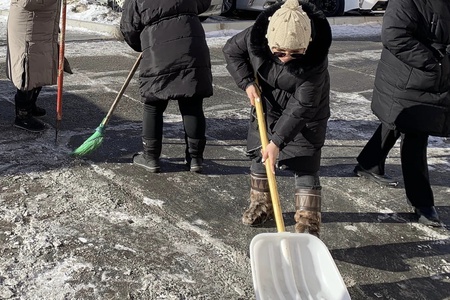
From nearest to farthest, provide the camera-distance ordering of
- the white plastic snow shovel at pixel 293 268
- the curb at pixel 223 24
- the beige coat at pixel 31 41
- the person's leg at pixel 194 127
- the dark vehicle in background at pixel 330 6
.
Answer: the white plastic snow shovel at pixel 293 268, the person's leg at pixel 194 127, the beige coat at pixel 31 41, the curb at pixel 223 24, the dark vehicle in background at pixel 330 6

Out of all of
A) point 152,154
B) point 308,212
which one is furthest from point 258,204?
point 152,154

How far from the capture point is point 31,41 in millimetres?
4508

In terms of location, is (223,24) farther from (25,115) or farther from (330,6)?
(25,115)

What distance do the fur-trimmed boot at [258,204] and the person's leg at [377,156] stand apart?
3.74 ft

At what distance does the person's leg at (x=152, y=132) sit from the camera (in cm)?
419

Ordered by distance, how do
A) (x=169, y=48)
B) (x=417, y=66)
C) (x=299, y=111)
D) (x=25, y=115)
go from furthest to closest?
(x=25, y=115) < (x=169, y=48) < (x=417, y=66) < (x=299, y=111)

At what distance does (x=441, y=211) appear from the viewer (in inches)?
162

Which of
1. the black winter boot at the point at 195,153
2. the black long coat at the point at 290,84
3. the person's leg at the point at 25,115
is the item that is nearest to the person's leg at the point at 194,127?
the black winter boot at the point at 195,153

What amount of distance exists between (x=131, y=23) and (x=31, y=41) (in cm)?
92

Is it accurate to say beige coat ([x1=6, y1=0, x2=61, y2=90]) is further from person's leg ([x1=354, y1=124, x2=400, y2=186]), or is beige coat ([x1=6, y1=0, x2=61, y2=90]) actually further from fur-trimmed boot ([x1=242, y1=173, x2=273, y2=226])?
person's leg ([x1=354, y1=124, x2=400, y2=186])

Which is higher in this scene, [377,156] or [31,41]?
[31,41]

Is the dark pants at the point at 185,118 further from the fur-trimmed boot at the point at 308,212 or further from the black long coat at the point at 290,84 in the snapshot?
the fur-trimmed boot at the point at 308,212

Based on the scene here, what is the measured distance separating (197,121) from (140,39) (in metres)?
0.68

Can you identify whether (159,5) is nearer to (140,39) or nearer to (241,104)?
(140,39)
